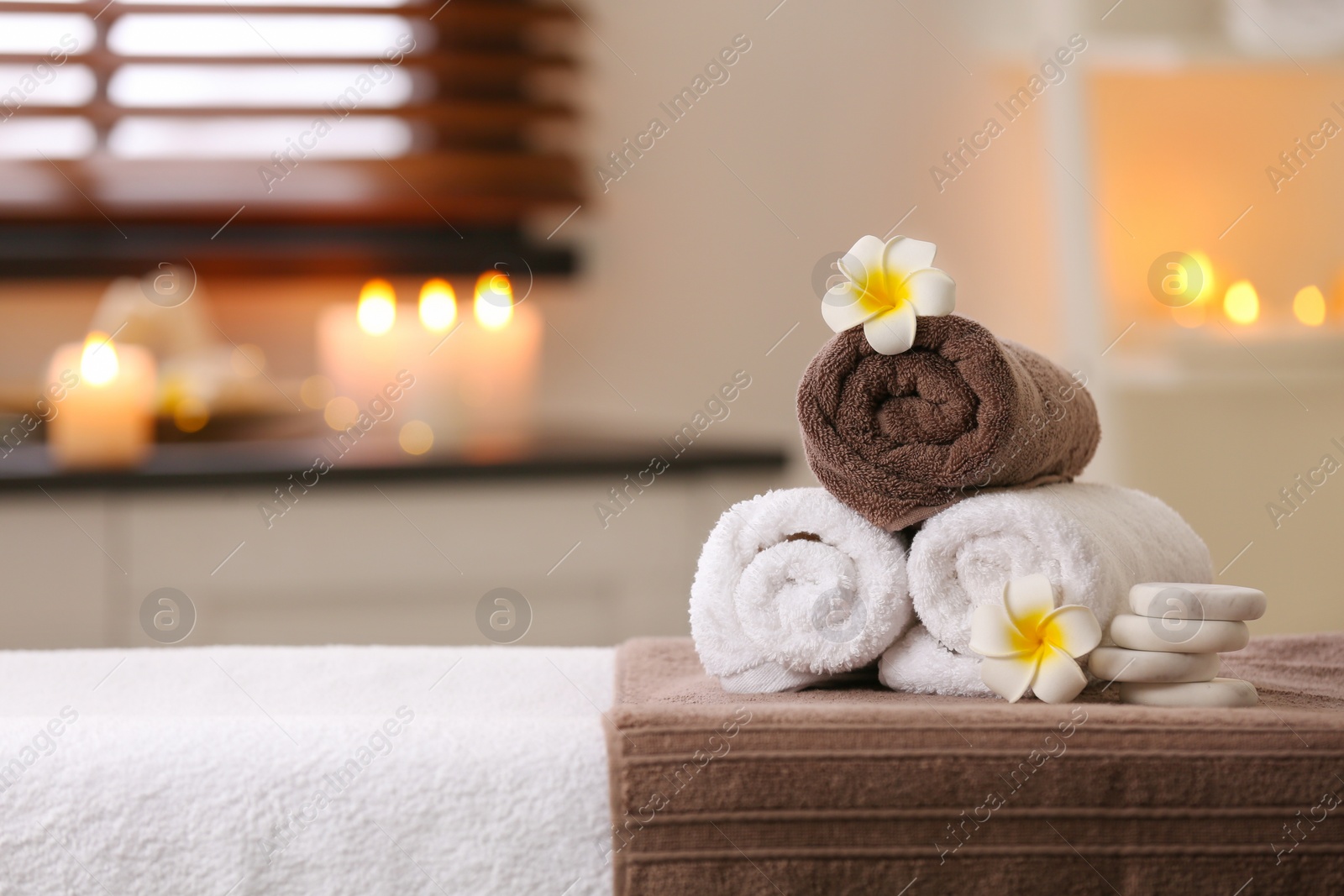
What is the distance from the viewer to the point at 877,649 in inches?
19.8

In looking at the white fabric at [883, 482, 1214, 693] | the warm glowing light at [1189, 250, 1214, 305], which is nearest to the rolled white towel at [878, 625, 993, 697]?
the white fabric at [883, 482, 1214, 693]

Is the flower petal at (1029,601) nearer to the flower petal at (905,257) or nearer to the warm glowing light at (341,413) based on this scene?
the flower petal at (905,257)

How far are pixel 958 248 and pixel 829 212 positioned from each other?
178 mm

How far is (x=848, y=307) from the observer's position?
0.49 meters

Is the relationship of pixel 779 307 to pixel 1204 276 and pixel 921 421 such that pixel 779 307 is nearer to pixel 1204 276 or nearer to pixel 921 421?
pixel 1204 276

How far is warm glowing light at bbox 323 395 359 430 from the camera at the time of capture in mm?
1275

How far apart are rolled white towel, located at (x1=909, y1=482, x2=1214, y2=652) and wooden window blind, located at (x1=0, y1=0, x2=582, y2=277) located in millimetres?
1139

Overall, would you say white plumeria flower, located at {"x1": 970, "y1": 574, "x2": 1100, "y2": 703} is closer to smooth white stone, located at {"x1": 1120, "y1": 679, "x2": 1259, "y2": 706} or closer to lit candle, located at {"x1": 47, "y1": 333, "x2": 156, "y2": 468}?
smooth white stone, located at {"x1": 1120, "y1": 679, "x2": 1259, "y2": 706}

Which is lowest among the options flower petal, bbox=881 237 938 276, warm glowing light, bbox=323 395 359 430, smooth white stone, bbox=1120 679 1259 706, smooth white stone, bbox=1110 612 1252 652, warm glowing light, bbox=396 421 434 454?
smooth white stone, bbox=1120 679 1259 706

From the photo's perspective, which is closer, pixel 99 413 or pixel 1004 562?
pixel 1004 562

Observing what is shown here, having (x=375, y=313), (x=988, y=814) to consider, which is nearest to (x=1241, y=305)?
(x=375, y=313)

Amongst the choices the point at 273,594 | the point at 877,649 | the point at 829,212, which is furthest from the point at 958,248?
the point at 877,649

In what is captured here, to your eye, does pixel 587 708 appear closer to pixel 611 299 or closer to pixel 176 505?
pixel 176 505

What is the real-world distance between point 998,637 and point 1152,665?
61 millimetres
